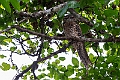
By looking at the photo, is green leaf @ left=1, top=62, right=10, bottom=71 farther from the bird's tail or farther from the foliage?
the bird's tail

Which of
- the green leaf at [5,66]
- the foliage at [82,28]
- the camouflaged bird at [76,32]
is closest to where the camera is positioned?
the foliage at [82,28]

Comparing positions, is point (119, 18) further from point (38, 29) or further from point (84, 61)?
point (38, 29)

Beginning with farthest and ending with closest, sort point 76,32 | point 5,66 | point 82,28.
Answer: point 5,66 < point 76,32 < point 82,28

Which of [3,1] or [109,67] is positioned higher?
[109,67]

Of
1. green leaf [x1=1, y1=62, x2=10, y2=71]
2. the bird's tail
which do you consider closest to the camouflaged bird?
the bird's tail

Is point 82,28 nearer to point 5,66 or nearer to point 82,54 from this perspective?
point 82,54

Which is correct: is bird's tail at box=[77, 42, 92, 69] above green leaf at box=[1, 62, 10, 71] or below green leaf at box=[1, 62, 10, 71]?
below

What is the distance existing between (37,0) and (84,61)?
0.71 metres

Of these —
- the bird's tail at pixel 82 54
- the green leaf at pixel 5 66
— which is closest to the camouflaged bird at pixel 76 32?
the bird's tail at pixel 82 54

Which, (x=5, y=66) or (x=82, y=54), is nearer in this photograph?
(x=82, y=54)

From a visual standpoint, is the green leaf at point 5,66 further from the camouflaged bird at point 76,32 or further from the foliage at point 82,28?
the camouflaged bird at point 76,32

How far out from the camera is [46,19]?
184 cm

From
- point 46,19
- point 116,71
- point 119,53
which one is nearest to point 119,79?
point 116,71

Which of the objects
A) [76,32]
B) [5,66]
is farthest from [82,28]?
[5,66]
